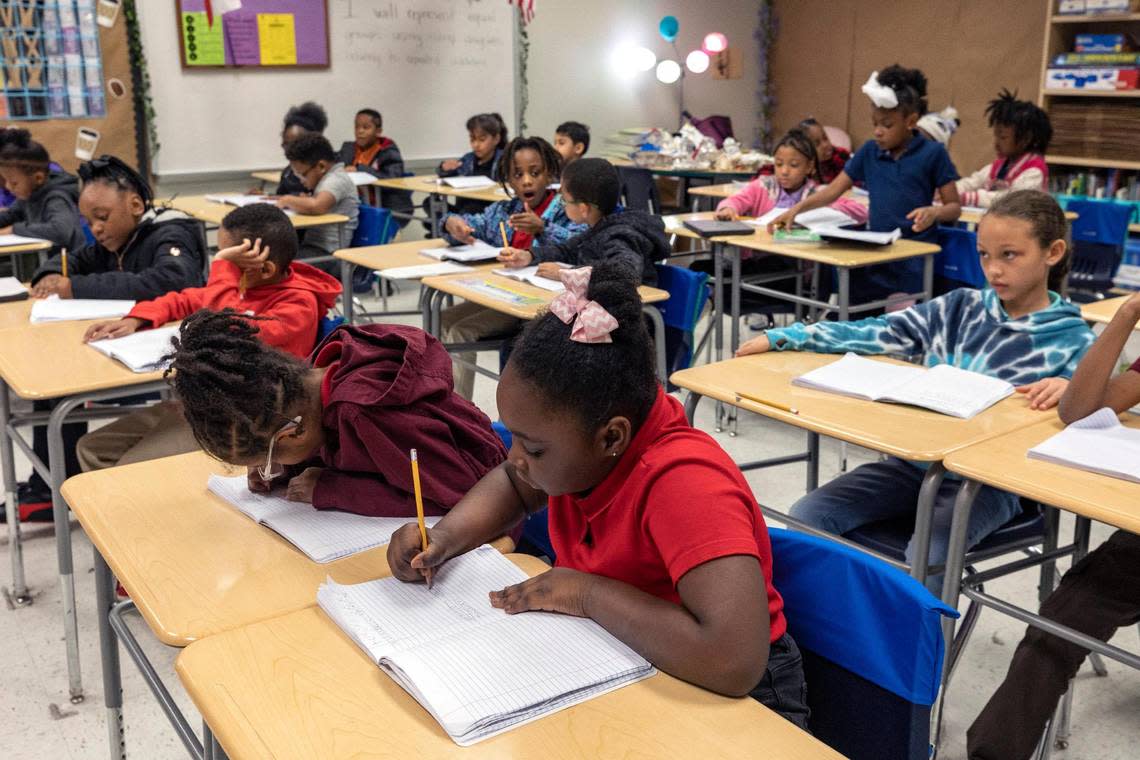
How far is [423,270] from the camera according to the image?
345 cm

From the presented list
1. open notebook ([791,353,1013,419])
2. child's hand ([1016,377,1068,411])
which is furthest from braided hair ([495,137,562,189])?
child's hand ([1016,377,1068,411])

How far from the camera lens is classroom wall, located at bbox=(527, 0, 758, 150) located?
26.2 feet

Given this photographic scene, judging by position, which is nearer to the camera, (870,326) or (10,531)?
(870,326)

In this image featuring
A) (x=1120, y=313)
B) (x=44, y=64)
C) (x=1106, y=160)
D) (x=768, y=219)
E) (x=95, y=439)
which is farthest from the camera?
(x=1106, y=160)

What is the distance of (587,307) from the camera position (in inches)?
43.5

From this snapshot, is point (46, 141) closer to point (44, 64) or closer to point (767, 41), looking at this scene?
point (44, 64)

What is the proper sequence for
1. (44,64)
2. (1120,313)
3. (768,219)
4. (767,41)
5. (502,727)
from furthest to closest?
(767,41) < (44,64) < (768,219) < (1120,313) < (502,727)

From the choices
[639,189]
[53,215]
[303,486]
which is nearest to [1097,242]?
[639,189]

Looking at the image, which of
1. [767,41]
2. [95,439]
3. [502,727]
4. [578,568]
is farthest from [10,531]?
[767,41]

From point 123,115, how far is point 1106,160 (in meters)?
6.21

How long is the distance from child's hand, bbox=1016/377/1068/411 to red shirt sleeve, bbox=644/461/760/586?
108cm

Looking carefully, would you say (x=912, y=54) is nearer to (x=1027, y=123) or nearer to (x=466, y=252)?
(x=1027, y=123)

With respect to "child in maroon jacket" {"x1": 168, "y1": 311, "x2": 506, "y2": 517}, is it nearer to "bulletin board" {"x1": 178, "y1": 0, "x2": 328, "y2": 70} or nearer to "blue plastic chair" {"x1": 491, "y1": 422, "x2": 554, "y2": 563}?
"blue plastic chair" {"x1": 491, "y1": 422, "x2": 554, "y2": 563}

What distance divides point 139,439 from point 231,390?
126cm
